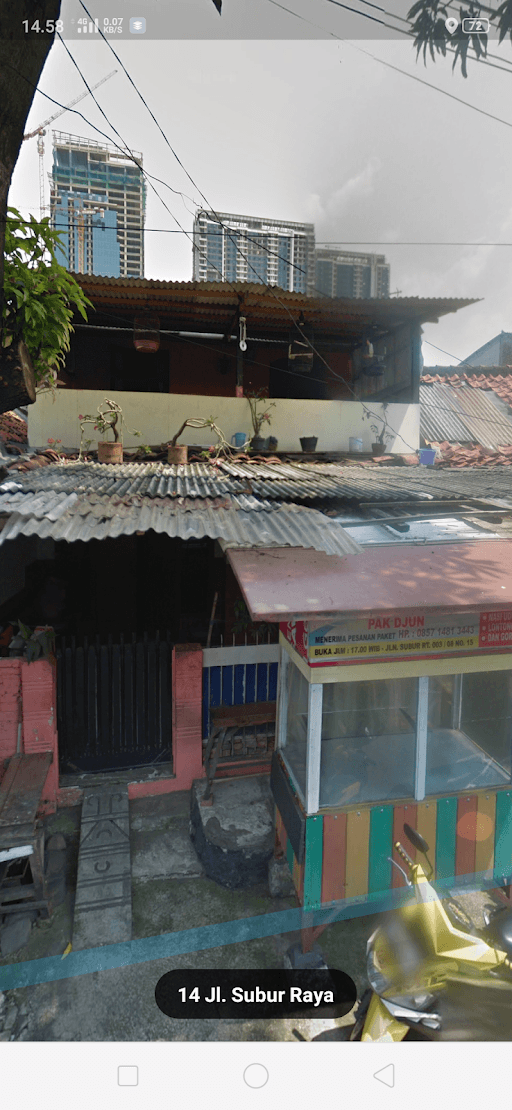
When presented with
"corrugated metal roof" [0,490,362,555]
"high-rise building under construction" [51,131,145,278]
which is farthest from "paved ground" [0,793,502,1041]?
"high-rise building under construction" [51,131,145,278]

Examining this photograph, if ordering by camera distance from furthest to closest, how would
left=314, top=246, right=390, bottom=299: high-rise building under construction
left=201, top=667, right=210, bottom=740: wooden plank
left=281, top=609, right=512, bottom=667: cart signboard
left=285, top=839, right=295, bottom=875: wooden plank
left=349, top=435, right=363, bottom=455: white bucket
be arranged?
left=349, top=435, right=363, bottom=455: white bucket < left=314, top=246, right=390, bottom=299: high-rise building under construction < left=201, top=667, right=210, bottom=740: wooden plank < left=285, top=839, right=295, bottom=875: wooden plank < left=281, top=609, right=512, bottom=667: cart signboard

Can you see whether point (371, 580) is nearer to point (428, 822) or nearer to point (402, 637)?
point (402, 637)

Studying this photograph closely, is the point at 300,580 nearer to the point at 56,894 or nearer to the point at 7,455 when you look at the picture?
the point at 56,894

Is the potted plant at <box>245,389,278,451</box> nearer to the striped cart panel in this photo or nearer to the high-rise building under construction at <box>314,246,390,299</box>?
the high-rise building under construction at <box>314,246,390,299</box>

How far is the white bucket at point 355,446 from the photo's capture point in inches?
378

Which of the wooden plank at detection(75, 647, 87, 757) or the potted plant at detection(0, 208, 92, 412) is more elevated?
the potted plant at detection(0, 208, 92, 412)

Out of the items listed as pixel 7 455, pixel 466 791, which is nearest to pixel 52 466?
pixel 7 455

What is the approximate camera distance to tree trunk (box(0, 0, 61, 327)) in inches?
86.0

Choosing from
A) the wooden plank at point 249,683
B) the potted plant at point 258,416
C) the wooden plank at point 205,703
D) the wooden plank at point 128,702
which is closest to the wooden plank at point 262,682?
the wooden plank at point 249,683

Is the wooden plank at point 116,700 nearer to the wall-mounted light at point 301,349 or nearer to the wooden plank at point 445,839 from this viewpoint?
the wooden plank at point 445,839

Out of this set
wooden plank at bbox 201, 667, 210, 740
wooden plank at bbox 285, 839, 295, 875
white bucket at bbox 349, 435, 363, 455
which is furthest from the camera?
white bucket at bbox 349, 435, 363, 455

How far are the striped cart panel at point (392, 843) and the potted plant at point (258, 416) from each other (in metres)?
6.35

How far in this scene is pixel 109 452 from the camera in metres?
7.29

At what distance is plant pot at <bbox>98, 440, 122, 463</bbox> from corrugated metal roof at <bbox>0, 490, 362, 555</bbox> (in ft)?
9.15
